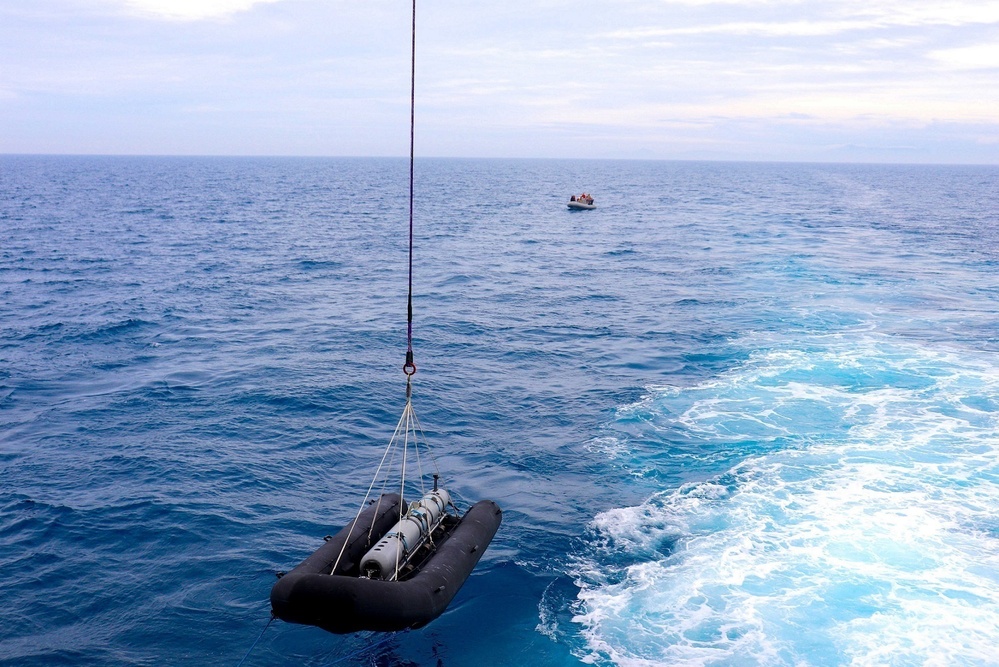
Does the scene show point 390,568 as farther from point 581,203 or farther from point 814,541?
point 581,203

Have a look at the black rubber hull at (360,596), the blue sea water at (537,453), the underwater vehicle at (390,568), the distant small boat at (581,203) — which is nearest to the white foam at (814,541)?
the blue sea water at (537,453)

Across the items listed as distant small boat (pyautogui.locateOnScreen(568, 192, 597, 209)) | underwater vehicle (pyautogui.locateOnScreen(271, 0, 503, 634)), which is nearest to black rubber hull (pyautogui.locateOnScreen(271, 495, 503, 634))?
underwater vehicle (pyautogui.locateOnScreen(271, 0, 503, 634))

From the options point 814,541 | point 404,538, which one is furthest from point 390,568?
point 814,541

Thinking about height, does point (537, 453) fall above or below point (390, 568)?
below

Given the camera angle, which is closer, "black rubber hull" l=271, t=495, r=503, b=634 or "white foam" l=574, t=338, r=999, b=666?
"black rubber hull" l=271, t=495, r=503, b=634

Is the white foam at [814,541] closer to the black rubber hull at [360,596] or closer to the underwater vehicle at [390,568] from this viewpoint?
the underwater vehicle at [390,568]

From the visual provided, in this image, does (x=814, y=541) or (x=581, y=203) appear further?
(x=581, y=203)

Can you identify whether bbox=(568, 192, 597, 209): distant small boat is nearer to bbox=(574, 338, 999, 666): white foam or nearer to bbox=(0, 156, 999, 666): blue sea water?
bbox=(0, 156, 999, 666): blue sea water

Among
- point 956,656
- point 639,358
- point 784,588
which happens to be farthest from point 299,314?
point 956,656
